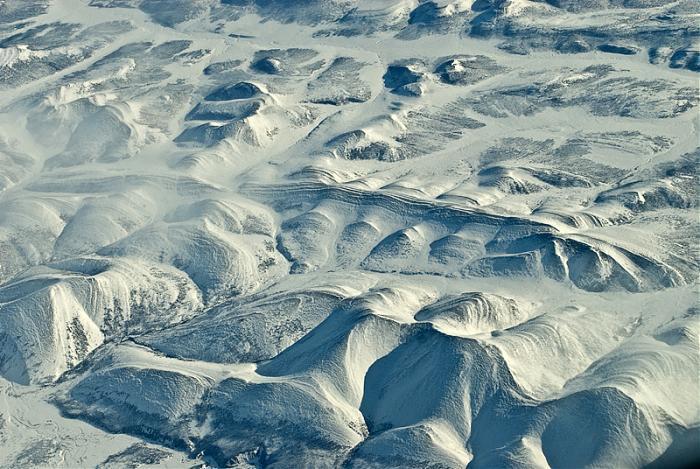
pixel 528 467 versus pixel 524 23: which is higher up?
pixel 524 23

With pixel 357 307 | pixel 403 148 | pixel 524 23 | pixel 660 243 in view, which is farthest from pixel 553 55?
pixel 357 307

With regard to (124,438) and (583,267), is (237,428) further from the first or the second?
(583,267)

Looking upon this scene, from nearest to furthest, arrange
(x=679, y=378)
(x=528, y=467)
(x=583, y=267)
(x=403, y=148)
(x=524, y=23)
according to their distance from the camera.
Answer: (x=528, y=467) → (x=679, y=378) → (x=583, y=267) → (x=403, y=148) → (x=524, y=23)

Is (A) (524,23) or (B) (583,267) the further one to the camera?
(A) (524,23)

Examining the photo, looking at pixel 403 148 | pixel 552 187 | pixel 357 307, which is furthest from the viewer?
pixel 403 148

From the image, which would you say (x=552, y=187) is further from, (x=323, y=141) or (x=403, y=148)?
(x=323, y=141)

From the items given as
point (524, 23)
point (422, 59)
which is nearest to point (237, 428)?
point (422, 59)
